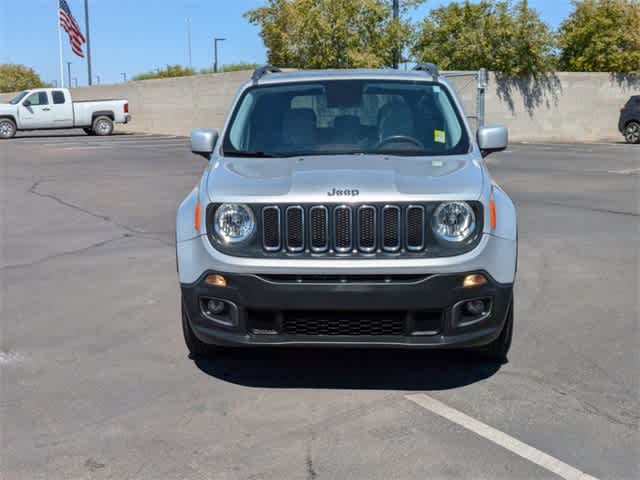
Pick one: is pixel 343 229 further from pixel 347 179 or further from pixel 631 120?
pixel 631 120

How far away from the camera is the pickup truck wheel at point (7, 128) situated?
32.2 m

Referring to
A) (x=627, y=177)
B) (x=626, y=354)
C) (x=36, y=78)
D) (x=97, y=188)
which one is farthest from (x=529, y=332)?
(x=36, y=78)

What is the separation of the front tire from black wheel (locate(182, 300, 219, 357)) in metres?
29.8

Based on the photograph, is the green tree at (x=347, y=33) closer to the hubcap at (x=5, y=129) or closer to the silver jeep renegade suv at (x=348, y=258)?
the hubcap at (x=5, y=129)

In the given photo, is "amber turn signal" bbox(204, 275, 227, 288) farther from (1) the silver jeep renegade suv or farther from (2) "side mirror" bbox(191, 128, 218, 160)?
(2) "side mirror" bbox(191, 128, 218, 160)

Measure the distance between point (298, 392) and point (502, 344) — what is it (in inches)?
50.7

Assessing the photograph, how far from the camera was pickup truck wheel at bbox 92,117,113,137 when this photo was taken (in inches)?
1339

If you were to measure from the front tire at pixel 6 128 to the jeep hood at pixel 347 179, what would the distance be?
2974 centimetres

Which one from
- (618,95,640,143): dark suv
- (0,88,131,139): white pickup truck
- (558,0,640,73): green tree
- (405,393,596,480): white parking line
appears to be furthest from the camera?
(558,0,640,73): green tree

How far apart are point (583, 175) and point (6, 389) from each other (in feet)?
48.3

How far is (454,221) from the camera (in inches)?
177

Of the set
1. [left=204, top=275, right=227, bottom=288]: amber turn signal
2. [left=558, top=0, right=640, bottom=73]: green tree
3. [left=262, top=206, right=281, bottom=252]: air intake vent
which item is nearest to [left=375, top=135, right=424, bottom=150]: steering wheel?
[left=262, top=206, right=281, bottom=252]: air intake vent

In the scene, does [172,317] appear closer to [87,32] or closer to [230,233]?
[230,233]

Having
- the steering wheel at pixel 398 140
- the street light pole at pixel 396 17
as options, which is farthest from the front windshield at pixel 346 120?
the street light pole at pixel 396 17
